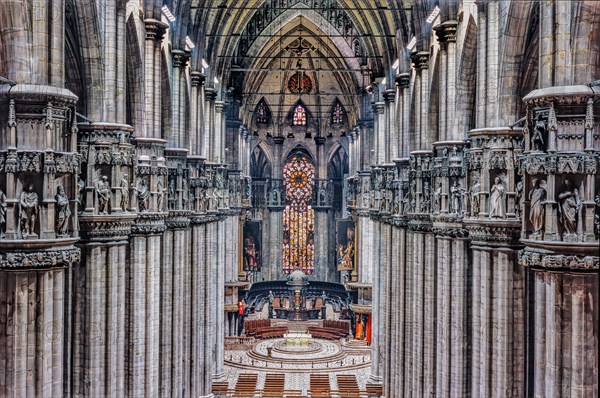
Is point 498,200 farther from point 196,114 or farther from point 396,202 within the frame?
point 196,114

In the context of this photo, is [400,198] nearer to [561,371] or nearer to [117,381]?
[117,381]

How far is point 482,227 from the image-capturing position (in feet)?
72.8

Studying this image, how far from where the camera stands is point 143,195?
27.3 metres

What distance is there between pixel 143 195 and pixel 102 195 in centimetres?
465

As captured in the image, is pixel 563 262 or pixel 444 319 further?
pixel 444 319

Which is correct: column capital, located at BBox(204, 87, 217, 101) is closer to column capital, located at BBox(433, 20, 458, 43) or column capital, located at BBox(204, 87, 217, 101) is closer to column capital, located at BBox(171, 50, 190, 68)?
column capital, located at BBox(171, 50, 190, 68)

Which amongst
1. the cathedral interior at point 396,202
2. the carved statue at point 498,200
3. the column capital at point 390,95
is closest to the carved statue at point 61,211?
the cathedral interior at point 396,202

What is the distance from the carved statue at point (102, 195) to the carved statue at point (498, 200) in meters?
11.9

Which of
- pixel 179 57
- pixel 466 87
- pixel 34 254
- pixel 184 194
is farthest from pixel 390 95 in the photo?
pixel 34 254

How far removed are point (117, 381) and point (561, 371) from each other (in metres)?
14.0

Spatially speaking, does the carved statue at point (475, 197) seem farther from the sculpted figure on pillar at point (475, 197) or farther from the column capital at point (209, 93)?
the column capital at point (209, 93)

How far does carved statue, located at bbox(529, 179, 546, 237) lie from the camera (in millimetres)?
15531

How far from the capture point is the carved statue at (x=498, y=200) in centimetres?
2148

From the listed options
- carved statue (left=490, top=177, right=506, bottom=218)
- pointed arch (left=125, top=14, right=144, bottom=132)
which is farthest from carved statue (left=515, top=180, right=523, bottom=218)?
pointed arch (left=125, top=14, right=144, bottom=132)
